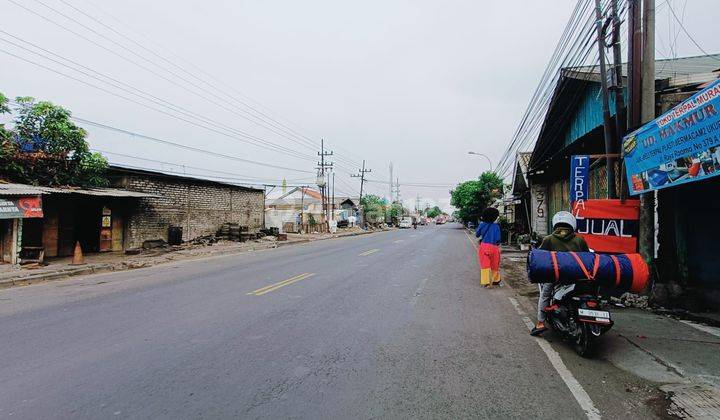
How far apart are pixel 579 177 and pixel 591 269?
442 centimetres

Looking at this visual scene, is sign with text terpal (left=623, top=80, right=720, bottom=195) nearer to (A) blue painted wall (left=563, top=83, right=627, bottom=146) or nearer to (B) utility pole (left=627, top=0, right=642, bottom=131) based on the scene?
(B) utility pole (left=627, top=0, right=642, bottom=131)

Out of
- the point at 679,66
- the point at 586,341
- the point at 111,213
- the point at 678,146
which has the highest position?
the point at 679,66

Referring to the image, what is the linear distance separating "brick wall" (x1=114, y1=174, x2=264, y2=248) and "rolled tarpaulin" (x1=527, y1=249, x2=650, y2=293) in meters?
18.9

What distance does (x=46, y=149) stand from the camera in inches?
586

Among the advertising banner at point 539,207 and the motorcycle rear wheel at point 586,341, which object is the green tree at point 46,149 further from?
the advertising banner at point 539,207

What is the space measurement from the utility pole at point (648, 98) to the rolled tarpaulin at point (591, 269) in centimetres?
314

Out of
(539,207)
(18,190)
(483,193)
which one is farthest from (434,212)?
(18,190)

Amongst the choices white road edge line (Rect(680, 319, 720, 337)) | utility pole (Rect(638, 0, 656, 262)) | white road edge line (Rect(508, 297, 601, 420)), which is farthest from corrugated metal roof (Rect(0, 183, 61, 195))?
white road edge line (Rect(680, 319, 720, 337))

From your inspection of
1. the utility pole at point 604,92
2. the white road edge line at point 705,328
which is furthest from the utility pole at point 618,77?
the white road edge line at point 705,328

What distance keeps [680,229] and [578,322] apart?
14.7 feet

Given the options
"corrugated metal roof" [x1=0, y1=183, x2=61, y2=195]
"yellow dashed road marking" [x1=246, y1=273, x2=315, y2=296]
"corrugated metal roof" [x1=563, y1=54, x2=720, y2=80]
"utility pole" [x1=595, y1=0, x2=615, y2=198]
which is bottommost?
"yellow dashed road marking" [x1=246, y1=273, x2=315, y2=296]

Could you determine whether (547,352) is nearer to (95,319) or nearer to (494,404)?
(494,404)

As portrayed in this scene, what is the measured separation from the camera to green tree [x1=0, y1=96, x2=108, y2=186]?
1396cm

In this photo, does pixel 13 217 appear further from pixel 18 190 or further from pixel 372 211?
pixel 372 211
